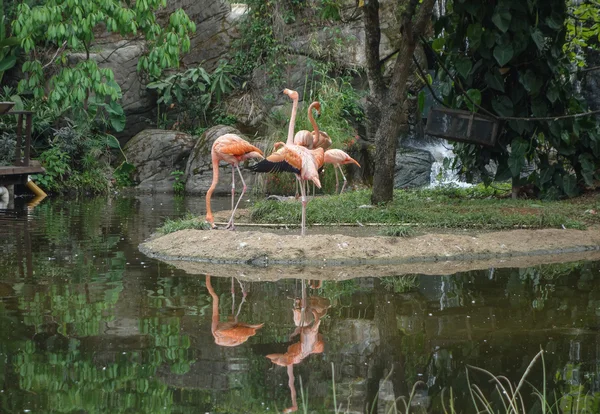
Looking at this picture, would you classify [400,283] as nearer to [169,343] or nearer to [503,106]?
[169,343]

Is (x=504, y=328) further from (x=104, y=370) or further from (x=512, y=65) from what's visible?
(x=512, y=65)

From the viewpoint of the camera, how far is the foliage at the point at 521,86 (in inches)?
444

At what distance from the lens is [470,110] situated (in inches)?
454

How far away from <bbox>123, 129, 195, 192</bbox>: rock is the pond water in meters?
9.61

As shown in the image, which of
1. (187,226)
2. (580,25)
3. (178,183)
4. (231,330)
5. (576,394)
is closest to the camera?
(576,394)

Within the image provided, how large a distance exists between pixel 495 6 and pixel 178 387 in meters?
8.23

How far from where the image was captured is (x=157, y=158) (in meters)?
18.2

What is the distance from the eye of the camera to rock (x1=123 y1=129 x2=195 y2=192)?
18.1 m

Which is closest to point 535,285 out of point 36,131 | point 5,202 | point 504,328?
point 504,328

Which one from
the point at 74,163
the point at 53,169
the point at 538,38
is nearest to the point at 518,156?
the point at 538,38

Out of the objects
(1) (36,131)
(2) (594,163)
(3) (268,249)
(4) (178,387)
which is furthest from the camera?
(1) (36,131)

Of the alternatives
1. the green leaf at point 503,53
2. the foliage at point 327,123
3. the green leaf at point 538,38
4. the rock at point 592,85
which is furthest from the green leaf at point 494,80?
the rock at point 592,85

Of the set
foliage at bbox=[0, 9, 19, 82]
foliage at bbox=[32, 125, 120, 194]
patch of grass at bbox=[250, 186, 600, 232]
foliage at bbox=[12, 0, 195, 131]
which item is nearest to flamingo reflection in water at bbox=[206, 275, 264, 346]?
patch of grass at bbox=[250, 186, 600, 232]

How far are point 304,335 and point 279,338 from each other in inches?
6.8
